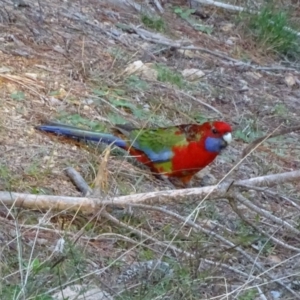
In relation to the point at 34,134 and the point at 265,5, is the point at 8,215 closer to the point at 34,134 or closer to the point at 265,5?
the point at 34,134

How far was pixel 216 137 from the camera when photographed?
408cm

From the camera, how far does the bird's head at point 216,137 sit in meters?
4.07

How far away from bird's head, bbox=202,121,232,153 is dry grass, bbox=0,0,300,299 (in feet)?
0.94

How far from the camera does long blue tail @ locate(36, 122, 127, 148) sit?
4.02m

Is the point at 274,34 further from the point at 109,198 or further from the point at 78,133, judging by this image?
the point at 109,198

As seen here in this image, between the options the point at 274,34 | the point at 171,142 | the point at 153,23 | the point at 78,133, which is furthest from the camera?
the point at 274,34

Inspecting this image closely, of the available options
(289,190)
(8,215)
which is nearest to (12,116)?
(8,215)

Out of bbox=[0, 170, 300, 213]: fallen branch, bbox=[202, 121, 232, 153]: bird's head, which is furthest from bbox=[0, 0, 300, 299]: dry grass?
bbox=[202, 121, 232, 153]: bird's head

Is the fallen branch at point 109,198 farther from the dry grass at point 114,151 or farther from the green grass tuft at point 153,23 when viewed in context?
the green grass tuft at point 153,23

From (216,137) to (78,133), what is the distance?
68 centimetres

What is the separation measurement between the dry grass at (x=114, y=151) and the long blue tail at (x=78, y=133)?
5cm

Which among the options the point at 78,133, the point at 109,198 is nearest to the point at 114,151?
the point at 78,133

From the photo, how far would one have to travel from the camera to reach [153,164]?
4137 mm

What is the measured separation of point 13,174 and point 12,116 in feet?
2.11
